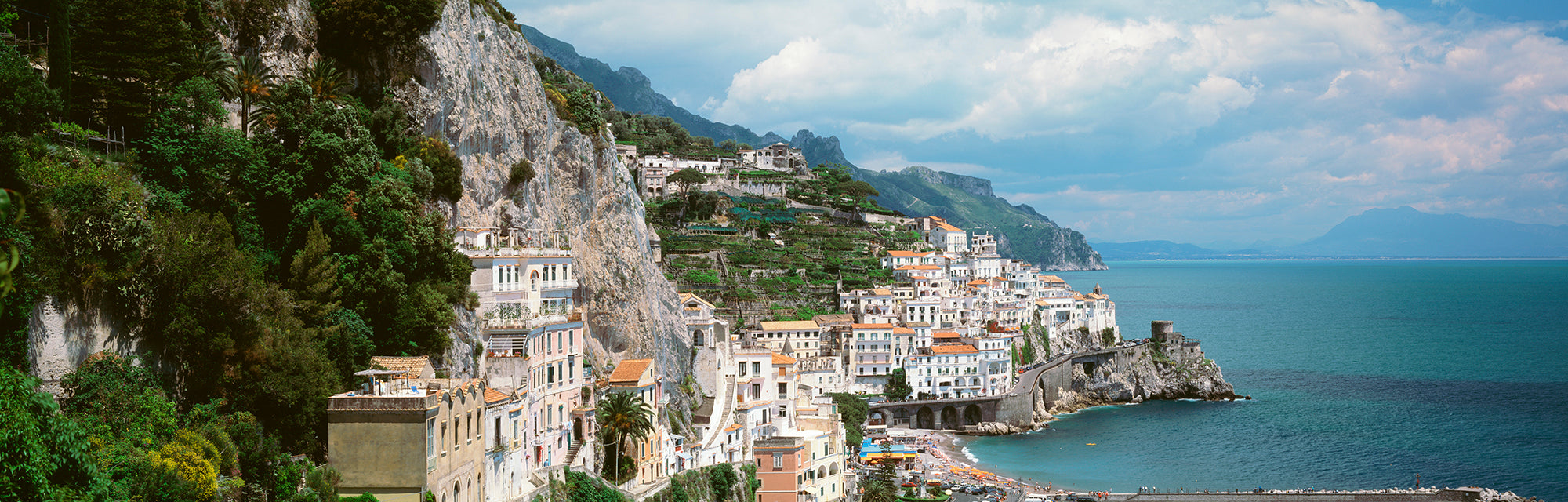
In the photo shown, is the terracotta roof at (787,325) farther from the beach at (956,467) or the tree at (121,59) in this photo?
the tree at (121,59)

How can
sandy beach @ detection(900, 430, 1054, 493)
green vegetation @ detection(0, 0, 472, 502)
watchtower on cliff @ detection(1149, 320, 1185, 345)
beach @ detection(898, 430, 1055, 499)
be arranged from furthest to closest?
watchtower on cliff @ detection(1149, 320, 1185, 345), sandy beach @ detection(900, 430, 1054, 493), beach @ detection(898, 430, 1055, 499), green vegetation @ detection(0, 0, 472, 502)

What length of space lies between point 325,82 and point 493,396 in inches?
484

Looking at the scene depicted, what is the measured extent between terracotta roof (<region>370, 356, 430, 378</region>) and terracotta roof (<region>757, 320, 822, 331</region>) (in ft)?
186

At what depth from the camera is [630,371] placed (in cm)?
4247

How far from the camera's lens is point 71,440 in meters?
18.5

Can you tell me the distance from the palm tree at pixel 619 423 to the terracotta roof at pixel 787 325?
154 ft

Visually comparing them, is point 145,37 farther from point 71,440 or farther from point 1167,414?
point 1167,414

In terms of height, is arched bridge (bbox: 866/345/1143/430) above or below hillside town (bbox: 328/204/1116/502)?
below

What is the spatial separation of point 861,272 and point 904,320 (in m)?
9.42

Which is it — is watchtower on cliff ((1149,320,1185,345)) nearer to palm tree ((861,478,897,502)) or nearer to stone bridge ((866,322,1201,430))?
stone bridge ((866,322,1201,430))

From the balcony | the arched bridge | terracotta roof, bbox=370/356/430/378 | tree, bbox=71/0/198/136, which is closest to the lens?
tree, bbox=71/0/198/136

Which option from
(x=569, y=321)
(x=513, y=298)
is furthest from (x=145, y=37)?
(x=569, y=321)

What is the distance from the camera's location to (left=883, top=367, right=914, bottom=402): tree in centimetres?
9338

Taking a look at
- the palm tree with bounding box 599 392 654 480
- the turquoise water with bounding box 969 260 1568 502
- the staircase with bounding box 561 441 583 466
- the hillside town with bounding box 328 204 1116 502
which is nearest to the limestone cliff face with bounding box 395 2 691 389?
the hillside town with bounding box 328 204 1116 502
